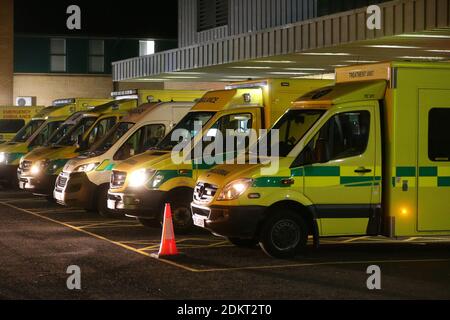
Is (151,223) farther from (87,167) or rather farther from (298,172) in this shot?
(298,172)

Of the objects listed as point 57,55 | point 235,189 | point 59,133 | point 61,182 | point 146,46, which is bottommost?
point 61,182

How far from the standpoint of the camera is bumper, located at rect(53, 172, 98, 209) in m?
18.6

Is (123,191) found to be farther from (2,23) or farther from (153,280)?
(2,23)

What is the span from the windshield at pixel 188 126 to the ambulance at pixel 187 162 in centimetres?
20

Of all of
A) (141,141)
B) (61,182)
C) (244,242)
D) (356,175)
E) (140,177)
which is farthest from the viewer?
(61,182)

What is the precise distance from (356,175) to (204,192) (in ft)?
7.08

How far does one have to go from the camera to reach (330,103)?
13.2 metres

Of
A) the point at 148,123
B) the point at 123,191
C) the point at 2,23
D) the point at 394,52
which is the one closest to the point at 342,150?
the point at 123,191

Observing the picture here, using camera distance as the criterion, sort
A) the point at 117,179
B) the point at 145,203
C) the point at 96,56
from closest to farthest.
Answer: the point at 145,203
the point at 117,179
the point at 96,56

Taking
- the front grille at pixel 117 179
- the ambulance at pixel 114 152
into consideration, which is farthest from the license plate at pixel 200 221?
the ambulance at pixel 114 152

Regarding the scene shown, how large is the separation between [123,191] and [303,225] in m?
4.22

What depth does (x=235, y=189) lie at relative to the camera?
1305 centimetres

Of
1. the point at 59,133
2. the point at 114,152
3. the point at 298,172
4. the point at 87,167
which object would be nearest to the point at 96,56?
the point at 59,133

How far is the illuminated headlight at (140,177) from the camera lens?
52.2 ft
